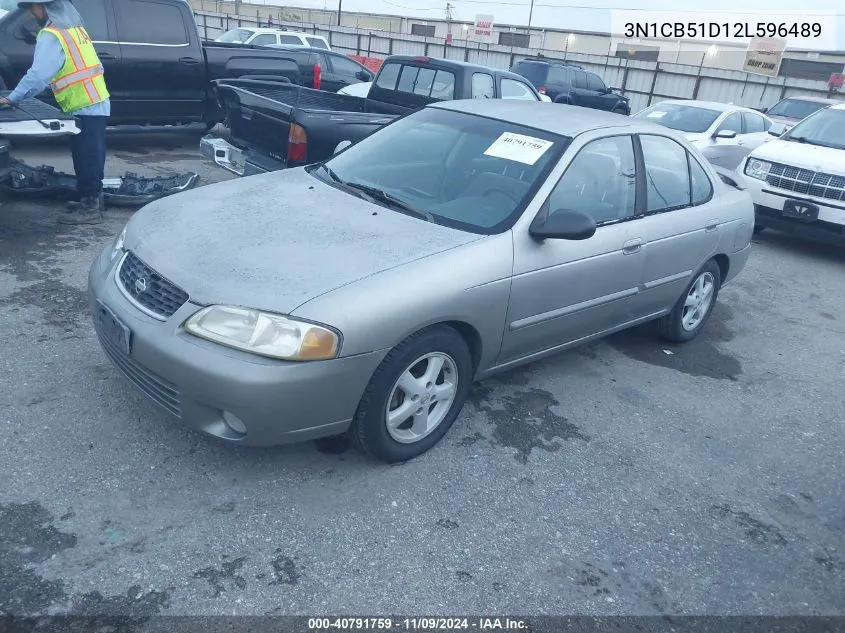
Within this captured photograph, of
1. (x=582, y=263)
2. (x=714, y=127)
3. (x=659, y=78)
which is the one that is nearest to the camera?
(x=582, y=263)

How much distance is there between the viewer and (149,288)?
299cm

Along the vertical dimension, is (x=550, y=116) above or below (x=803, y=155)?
above

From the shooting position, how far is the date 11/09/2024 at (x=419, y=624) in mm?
2400

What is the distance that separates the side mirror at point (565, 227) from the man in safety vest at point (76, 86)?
4.38 metres

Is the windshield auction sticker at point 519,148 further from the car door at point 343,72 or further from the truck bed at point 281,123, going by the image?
the car door at point 343,72

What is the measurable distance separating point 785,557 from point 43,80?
6.00 meters

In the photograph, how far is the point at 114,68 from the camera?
851 centimetres

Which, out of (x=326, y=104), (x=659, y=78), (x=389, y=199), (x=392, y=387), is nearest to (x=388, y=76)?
(x=326, y=104)

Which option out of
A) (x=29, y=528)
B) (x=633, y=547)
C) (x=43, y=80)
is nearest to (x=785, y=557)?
(x=633, y=547)

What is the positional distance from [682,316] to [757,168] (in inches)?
177

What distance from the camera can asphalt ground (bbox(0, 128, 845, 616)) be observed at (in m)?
→ 2.54

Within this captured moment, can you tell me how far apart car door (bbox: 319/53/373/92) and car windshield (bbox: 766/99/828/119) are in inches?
371

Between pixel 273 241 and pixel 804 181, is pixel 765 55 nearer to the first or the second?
pixel 804 181

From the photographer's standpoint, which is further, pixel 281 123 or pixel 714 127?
pixel 714 127
